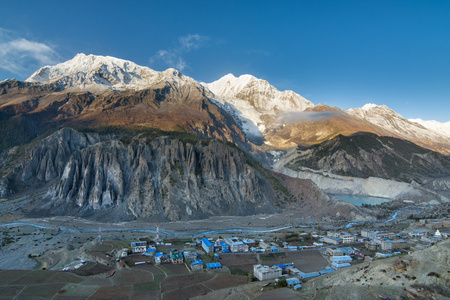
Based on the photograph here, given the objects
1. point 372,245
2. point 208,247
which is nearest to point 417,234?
point 372,245

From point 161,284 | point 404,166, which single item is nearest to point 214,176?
point 161,284

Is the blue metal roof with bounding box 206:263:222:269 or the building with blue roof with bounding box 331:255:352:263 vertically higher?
the blue metal roof with bounding box 206:263:222:269

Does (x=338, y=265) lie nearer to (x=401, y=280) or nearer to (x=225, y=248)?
(x=225, y=248)

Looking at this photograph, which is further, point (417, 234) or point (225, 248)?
point (417, 234)

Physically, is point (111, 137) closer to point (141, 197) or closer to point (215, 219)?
point (141, 197)

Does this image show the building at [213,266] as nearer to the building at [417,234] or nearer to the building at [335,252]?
the building at [335,252]

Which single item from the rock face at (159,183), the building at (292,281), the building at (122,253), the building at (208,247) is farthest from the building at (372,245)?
the building at (122,253)

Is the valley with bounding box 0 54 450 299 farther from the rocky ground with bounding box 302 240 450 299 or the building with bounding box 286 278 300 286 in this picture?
the building with bounding box 286 278 300 286

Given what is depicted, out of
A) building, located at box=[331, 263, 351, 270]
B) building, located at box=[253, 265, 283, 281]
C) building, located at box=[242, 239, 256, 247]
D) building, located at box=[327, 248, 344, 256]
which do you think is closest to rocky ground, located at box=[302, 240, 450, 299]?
building, located at box=[253, 265, 283, 281]
